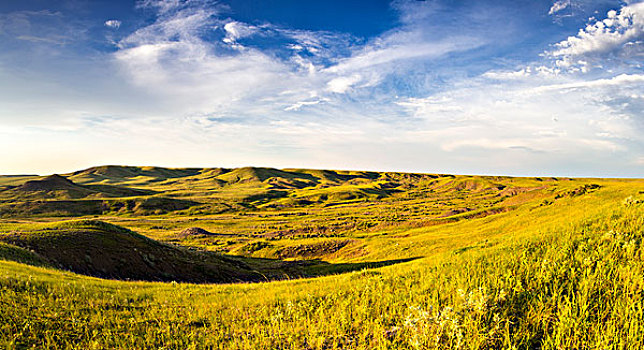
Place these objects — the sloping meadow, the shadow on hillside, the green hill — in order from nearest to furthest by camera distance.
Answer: the sloping meadow < the green hill < the shadow on hillside

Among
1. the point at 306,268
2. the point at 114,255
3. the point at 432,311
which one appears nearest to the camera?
the point at 432,311

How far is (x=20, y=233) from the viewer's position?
1020 inches

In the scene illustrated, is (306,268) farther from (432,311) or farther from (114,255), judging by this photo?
(432,311)

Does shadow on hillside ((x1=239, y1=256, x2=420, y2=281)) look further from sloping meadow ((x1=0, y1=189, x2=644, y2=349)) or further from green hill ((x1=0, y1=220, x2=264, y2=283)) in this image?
sloping meadow ((x1=0, y1=189, x2=644, y2=349))

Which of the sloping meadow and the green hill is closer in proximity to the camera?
the sloping meadow

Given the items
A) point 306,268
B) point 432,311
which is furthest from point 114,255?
point 432,311

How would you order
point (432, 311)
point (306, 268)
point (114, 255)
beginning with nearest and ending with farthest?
point (432, 311)
point (114, 255)
point (306, 268)

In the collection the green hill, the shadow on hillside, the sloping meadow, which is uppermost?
the sloping meadow

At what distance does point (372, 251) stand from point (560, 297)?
41.9m

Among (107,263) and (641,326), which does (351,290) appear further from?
(107,263)

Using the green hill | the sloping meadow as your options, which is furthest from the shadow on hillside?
the sloping meadow

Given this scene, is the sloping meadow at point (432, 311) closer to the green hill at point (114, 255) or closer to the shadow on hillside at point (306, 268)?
the green hill at point (114, 255)

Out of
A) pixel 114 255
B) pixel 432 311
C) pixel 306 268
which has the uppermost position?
pixel 432 311

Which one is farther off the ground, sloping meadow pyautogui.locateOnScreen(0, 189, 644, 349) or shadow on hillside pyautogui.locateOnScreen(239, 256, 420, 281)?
sloping meadow pyautogui.locateOnScreen(0, 189, 644, 349)
